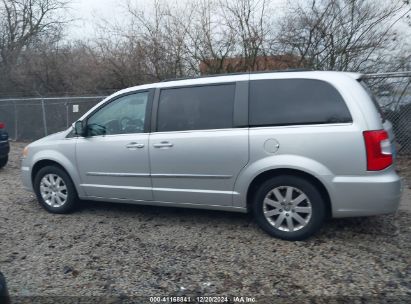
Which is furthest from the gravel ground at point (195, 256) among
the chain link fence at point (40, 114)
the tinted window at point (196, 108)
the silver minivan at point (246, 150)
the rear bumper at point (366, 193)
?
the chain link fence at point (40, 114)

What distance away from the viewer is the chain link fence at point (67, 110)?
745 cm

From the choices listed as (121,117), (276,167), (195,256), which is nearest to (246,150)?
(276,167)

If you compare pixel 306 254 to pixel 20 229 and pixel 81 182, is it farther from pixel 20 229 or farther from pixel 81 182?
pixel 20 229

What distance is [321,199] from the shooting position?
387 cm

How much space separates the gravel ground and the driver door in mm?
462

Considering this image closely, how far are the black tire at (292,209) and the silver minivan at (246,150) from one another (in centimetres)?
1

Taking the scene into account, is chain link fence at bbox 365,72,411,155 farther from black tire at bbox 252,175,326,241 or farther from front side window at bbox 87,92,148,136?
front side window at bbox 87,92,148,136

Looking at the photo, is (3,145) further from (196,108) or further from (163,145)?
(196,108)

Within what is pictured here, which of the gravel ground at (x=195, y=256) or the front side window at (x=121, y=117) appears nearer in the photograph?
the gravel ground at (x=195, y=256)

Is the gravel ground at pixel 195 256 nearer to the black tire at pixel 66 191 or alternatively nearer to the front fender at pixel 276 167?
the black tire at pixel 66 191

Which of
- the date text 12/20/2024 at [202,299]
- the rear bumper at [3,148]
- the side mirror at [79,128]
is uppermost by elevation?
the side mirror at [79,128]

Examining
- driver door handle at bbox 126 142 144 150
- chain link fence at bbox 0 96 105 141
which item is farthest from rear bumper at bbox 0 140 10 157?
driver door handle at bbox 126 142 144 150

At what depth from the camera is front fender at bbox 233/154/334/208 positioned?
3781 millimetres

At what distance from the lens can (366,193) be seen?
3.68 metres
